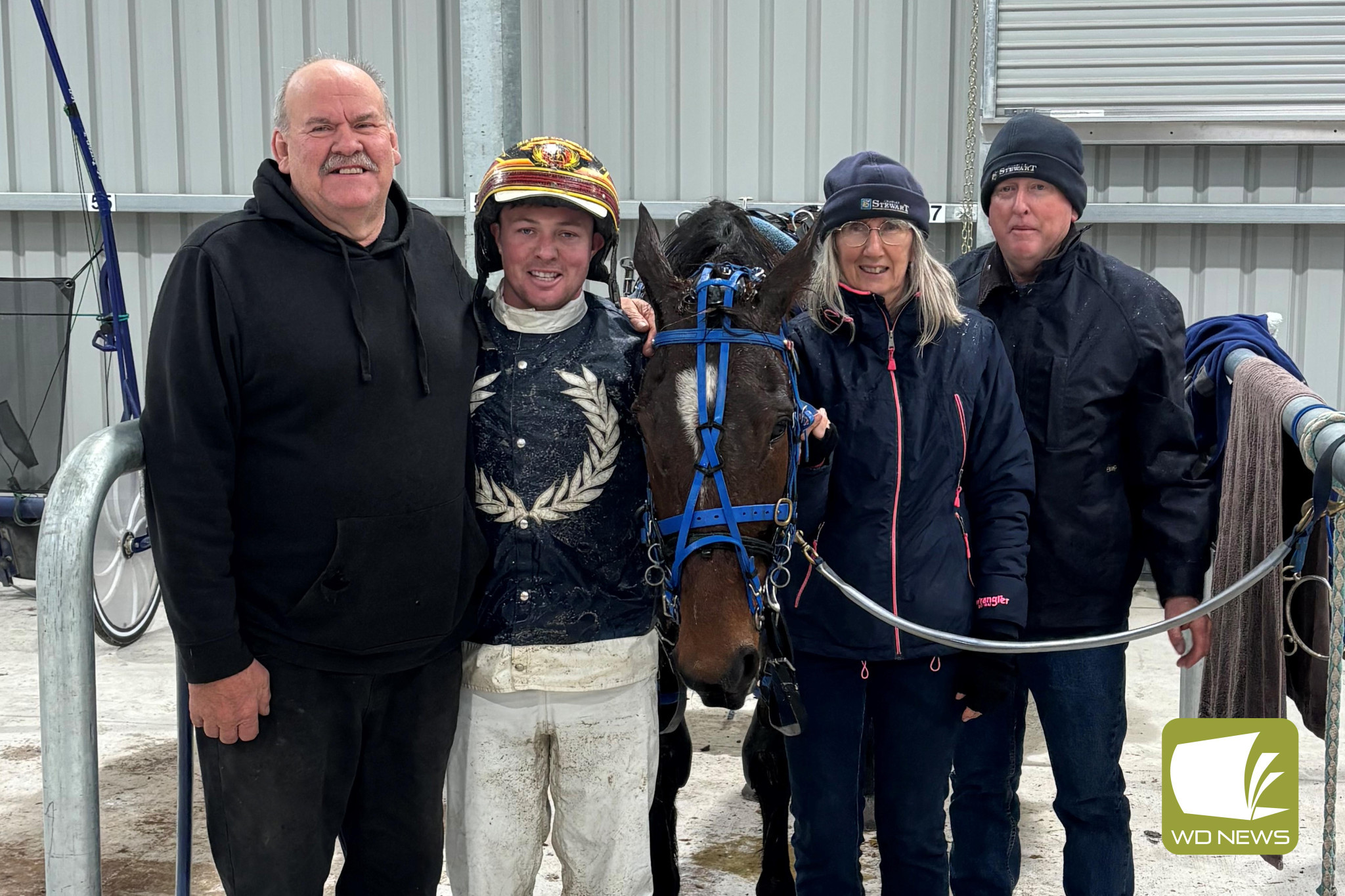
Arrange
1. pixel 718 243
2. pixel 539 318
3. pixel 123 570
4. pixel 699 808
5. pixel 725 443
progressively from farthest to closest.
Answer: pixel 123 570
pixel 699 808
pixel 718 243
pixel 539 318
pixel 725 443

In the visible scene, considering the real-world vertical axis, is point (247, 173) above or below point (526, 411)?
above

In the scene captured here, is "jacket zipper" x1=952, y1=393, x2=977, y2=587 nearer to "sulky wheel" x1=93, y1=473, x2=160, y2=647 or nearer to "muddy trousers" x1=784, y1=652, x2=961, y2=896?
"muddy trousers" x1=784, y1=652, x2=961, y2=896

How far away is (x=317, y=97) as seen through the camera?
1927 mm

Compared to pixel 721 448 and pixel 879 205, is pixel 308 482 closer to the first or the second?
pixel 721 448

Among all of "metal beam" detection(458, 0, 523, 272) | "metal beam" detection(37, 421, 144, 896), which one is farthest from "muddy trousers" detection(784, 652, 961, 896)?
"metal beam" detection(458, 0, 523, 272)

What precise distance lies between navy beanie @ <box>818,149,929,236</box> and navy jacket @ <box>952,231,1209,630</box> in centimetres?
44

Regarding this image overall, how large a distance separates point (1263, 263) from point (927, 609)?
17.2 feet

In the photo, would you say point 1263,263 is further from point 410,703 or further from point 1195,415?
point 410,703

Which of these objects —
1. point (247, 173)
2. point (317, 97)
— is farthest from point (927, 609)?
point (247, 173)

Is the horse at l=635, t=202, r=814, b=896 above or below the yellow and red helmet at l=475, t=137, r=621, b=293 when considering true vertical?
below

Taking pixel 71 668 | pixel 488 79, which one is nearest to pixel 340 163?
pixel 71 668

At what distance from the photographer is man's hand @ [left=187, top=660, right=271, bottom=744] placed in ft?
6.06

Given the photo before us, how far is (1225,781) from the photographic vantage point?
216 cm

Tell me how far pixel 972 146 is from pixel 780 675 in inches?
202
